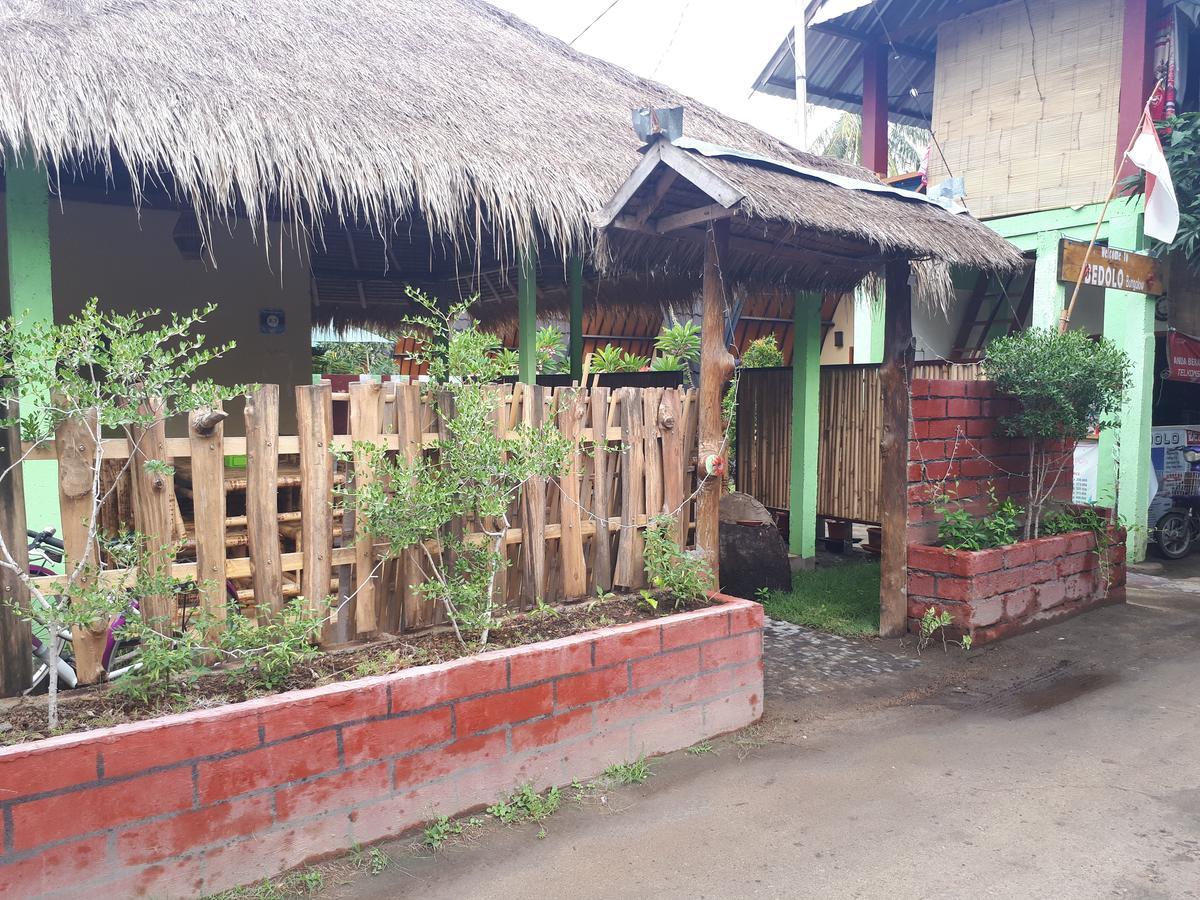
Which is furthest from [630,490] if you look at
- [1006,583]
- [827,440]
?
[827,440]

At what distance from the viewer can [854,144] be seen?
25094mm

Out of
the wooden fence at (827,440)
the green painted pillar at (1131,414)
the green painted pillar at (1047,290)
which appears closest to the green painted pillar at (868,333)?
the green painted pillar at (1047,290)

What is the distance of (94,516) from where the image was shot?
274 centimetres

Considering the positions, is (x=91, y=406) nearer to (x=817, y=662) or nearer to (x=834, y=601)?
(x=817, y=662)

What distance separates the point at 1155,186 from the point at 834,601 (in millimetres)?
4361

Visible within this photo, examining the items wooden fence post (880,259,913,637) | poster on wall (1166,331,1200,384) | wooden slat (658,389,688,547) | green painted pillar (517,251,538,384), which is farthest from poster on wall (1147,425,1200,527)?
wooden slat (658,389,688,547)

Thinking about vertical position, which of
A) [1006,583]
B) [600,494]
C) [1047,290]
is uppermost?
[1047,290]

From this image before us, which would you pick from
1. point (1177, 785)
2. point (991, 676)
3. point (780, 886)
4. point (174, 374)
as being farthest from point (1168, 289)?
point (174, 374)

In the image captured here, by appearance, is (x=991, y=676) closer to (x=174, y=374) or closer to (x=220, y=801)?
(x=220, y=801)

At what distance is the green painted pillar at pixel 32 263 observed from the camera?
451 centimetres

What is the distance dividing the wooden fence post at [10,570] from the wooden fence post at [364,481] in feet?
3.54

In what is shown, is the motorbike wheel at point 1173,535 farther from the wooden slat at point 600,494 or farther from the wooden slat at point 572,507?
the wooden slat at point 572,507

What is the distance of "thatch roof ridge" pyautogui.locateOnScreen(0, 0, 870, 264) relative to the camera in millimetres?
4523

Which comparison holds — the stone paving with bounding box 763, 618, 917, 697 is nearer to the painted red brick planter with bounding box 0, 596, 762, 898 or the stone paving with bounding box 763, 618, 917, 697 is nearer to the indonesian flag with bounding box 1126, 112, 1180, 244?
the painted red brick planter with bounding box 0, 596, 762, 898
